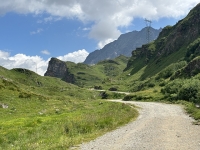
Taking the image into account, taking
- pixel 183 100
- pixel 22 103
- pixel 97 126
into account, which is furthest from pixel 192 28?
pixel 97 126

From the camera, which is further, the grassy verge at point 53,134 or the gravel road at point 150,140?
the grassy verge at point 53,134

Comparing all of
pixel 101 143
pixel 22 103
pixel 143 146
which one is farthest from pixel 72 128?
pixel 22 103

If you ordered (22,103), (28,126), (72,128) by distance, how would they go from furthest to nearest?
(22,103) → (28,126) → (72,128)

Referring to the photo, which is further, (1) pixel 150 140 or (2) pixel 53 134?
(2) pixel 53 134

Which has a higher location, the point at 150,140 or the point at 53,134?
the point at 53,134

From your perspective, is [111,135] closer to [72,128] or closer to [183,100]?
[72,128]

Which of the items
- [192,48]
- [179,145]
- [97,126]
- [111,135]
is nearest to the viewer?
[179,145]

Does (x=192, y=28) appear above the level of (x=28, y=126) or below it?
above

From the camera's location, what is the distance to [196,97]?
54219 millimetres

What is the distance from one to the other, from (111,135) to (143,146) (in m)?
5.93

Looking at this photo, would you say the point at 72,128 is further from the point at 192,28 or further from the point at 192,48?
the point at 192,28

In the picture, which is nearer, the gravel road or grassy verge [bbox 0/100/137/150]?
the gravel road

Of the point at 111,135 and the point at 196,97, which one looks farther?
the point at 196,97

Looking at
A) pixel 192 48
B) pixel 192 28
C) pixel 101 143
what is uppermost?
pixel 192 28
